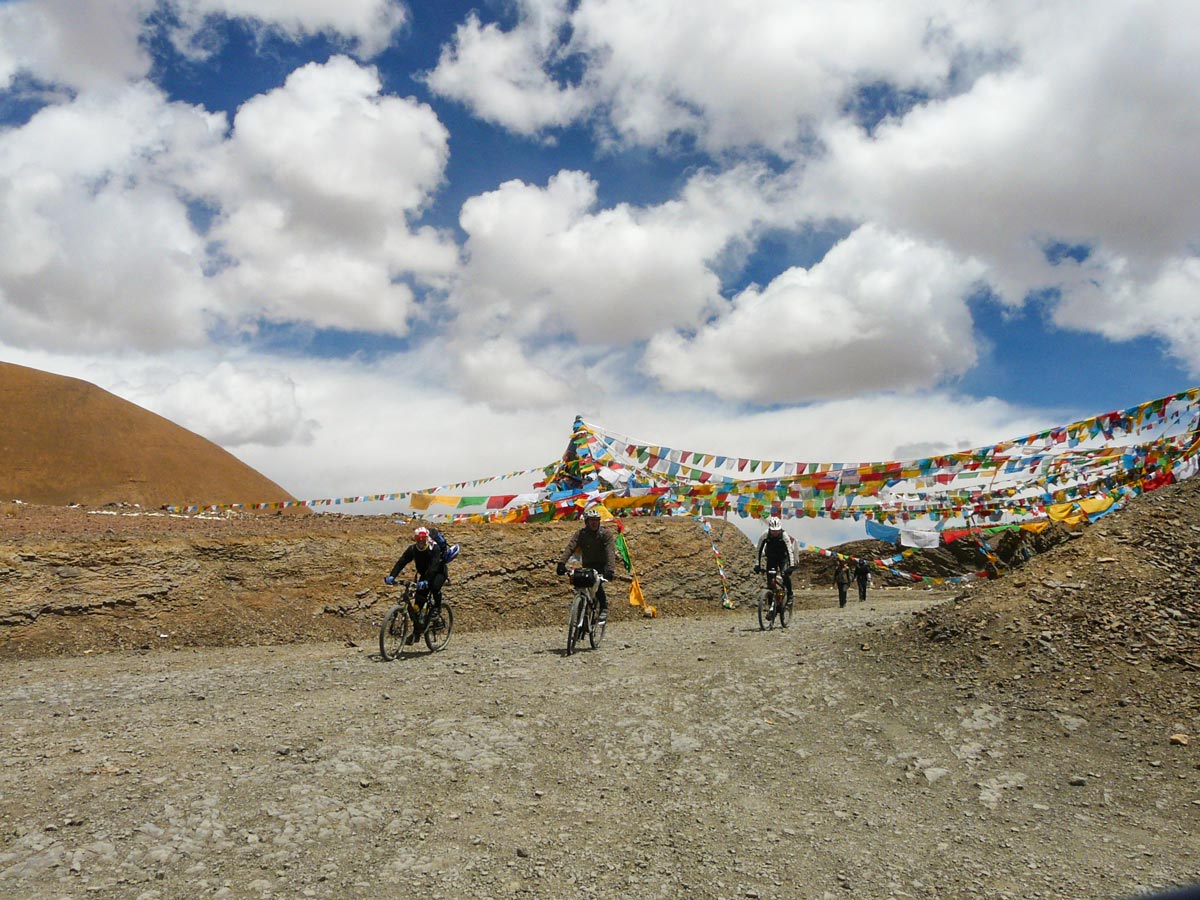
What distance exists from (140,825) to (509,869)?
279 cm

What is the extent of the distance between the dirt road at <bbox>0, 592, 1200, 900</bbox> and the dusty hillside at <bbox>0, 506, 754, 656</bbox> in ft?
13.3

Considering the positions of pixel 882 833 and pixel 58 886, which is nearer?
pixel 58 886

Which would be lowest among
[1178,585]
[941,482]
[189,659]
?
[189,659]

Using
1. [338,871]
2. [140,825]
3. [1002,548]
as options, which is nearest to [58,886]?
[140,825]

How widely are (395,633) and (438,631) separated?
825 millimetres

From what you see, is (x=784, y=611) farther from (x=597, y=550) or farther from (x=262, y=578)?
(x=262, y=578)

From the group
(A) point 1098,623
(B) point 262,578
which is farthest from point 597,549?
(B) point 262,578

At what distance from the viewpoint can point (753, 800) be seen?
6.50 metres

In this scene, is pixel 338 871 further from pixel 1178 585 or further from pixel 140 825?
pixel 1178 585

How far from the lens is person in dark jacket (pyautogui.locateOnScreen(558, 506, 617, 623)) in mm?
12531

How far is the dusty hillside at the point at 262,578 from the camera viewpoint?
559 inches

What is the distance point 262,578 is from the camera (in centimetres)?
1603

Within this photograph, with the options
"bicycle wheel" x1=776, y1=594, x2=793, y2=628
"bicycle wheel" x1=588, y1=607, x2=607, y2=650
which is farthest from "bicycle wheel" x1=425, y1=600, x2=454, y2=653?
"bicycle wheel" x1=776, y1=594, x2=793, y2=628

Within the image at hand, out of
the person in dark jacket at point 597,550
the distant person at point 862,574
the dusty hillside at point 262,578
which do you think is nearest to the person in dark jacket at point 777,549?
the person in dark jacket at point 597,550
